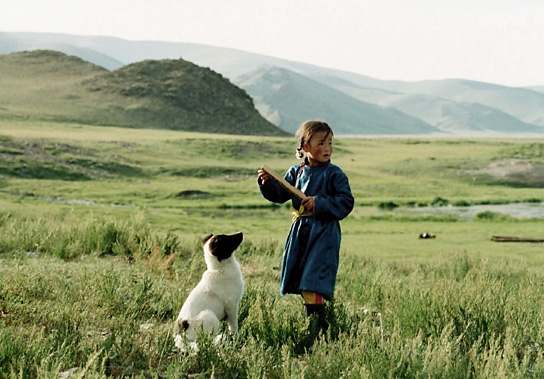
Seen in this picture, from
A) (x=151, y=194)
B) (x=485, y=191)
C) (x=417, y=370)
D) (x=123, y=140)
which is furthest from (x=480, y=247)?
(x=123, y=140)

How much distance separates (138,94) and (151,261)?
10820 centimetres

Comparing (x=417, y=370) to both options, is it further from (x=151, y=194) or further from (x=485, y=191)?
(x=485, y=191)

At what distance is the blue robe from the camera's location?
6.85 m

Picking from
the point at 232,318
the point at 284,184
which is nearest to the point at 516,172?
the point at 284,184

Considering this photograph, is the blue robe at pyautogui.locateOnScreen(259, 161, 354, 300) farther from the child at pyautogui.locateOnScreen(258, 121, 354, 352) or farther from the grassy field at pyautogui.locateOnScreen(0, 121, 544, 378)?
the grassy field at pyautogui.locateOnScreen(0, 121, 544, 378)

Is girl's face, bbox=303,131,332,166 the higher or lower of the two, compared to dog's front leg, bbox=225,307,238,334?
higher

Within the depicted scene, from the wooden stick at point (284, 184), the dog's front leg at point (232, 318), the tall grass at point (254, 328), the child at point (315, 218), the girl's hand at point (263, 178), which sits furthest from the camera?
the girl's hand at point (263, 178)

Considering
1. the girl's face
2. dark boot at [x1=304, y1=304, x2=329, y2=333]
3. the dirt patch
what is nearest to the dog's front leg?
dark boot at [x1=304, y1=304, x2=329, y2=333]

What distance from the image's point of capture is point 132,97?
11350 centimetres

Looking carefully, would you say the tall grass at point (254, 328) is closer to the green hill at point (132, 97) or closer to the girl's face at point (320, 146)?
the girl's face at point (320, 146)

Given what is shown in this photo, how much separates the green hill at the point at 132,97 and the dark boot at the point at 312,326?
85971 mm

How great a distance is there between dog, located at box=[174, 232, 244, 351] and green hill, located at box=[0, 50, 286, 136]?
8633 cm

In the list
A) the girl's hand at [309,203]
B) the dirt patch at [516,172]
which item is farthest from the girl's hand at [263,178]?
the dirt patch at [516,172]

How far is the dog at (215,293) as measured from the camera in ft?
20.3
